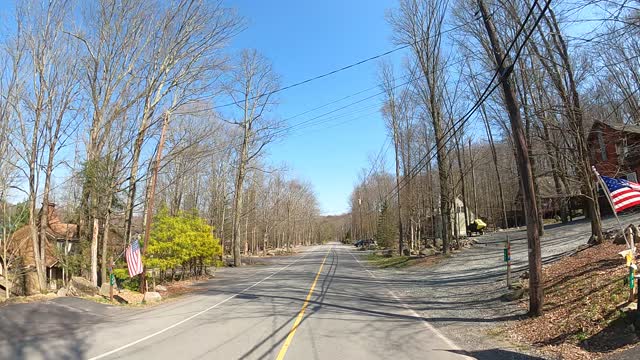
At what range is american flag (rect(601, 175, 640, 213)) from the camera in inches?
386

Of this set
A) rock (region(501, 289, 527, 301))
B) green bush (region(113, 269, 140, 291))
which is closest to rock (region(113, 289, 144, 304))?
green bush (region(113, 269, 140, 291))

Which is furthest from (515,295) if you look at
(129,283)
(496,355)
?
(129,283)

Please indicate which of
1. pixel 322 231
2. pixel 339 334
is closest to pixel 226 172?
pixel 339 334

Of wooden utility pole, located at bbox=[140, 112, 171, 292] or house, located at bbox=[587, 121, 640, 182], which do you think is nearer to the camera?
house, located at bbox=[587, 121, 640, 182]

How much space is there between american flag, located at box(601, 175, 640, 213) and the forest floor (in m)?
3.34

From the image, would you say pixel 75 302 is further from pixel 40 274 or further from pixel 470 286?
pixel 470 286

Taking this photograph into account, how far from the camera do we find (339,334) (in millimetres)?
9898

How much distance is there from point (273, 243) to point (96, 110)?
81399 mm

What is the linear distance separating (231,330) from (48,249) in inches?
961

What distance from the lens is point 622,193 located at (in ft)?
32.9

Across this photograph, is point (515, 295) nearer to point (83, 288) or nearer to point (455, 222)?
point (83, 288)

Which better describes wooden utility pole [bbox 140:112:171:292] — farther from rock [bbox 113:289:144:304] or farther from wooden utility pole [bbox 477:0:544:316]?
wooden utility pole [bbox 477:0:544:316]

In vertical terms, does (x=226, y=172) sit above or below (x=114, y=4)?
below

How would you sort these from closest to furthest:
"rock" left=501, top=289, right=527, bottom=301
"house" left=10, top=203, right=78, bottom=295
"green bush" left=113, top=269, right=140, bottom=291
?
"rock" left=501, top=289, right=527, bottom=301
"green bush" left=113, top=269, right=140, bottom=291
"house" left=10, top=203, right=78, bottom=295
